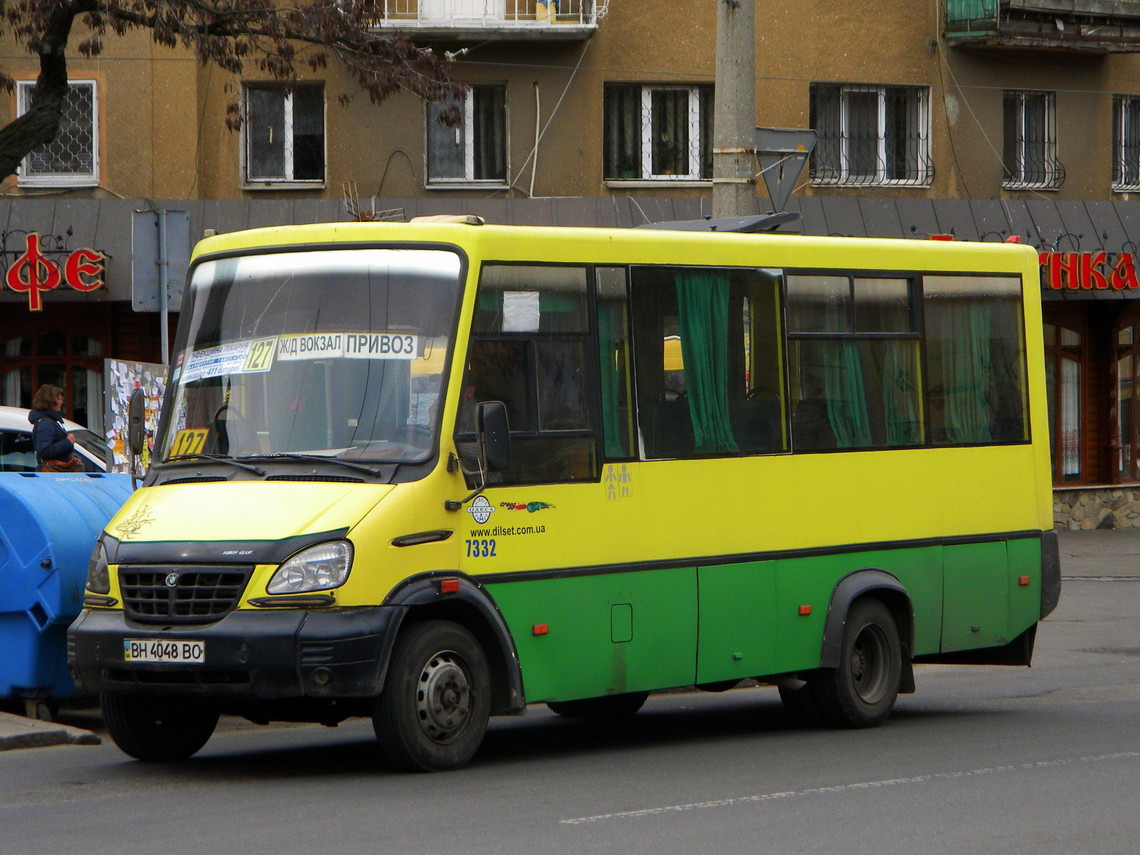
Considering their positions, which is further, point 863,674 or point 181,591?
point 863,674

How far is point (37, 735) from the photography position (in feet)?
34.3

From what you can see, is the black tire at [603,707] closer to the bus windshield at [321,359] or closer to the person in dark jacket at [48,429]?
the bus windshield at [321,359]

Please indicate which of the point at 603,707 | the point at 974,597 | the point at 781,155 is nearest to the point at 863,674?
the point at 974,597

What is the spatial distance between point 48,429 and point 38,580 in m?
5.48

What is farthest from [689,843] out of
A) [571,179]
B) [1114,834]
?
→ [571,179]

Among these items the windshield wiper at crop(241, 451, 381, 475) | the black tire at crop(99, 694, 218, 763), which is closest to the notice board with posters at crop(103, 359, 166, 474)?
the black tire at crop(99, 694, 218, 763)

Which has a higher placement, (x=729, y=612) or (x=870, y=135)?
(x=870, y=135)

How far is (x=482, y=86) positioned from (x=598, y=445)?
654 inches

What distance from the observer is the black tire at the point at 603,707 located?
1140 centimetres

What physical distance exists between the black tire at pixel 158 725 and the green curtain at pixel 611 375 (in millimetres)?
2464

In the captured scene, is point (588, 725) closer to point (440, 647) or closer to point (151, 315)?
point (440, 647)

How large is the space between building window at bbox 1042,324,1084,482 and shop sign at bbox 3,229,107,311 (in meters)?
15.5

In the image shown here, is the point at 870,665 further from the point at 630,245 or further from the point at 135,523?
the point at 135,523

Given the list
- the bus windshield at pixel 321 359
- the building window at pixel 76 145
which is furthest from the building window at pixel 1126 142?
the bus windshield at pixel 321 359
